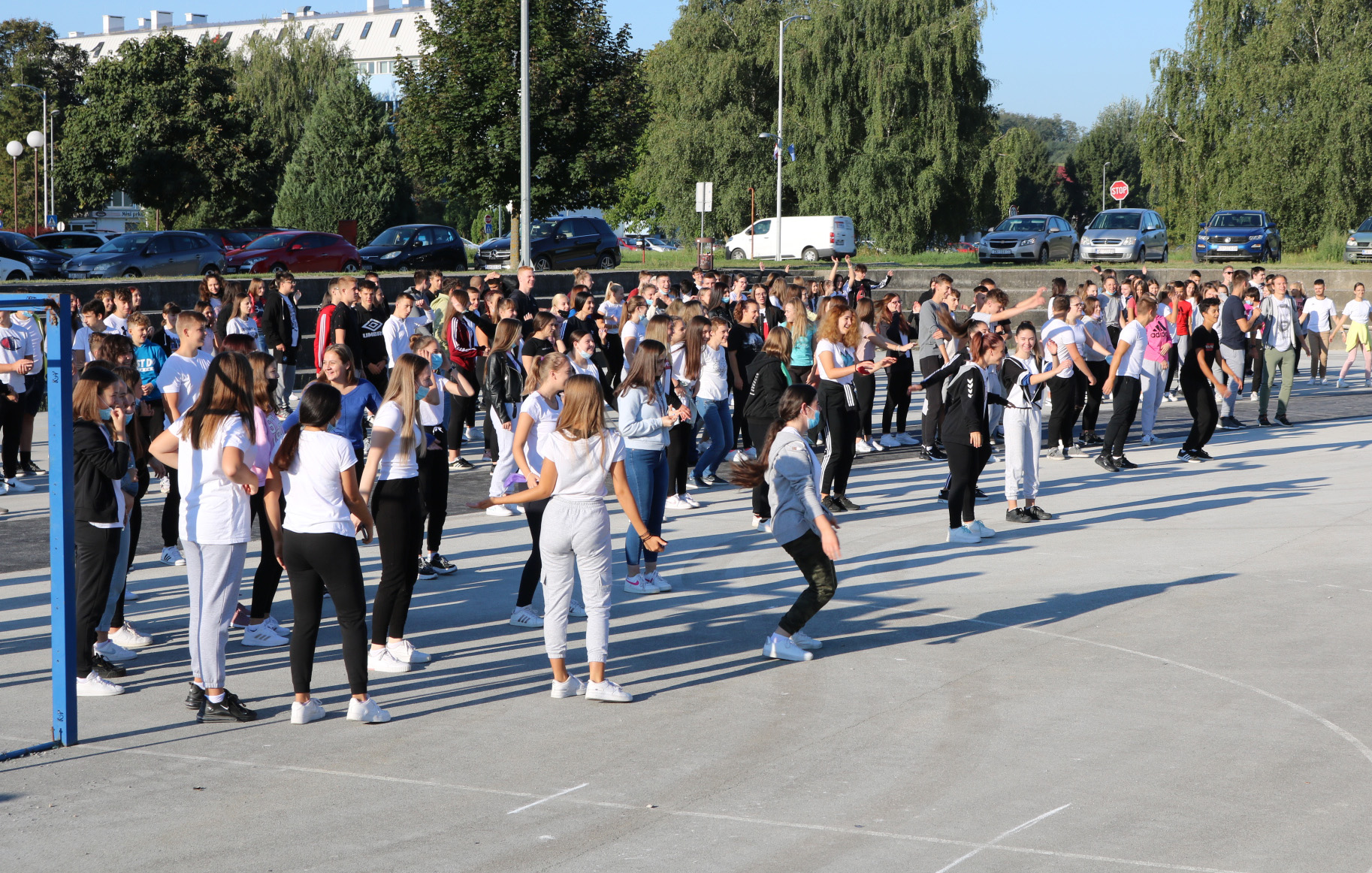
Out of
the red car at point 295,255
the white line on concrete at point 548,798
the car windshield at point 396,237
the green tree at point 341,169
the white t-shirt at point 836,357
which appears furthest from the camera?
the green tree at point 341,169

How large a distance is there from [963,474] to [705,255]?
20.7 m

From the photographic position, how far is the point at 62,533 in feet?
19.2

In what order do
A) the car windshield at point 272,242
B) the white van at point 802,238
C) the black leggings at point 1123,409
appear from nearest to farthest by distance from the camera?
the black leggings at point 1123,409, the car windshield at point 272,242, the white van at point 802,238

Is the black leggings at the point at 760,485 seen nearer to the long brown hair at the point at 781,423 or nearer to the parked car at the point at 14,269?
the long brown hair at the point at 781,423

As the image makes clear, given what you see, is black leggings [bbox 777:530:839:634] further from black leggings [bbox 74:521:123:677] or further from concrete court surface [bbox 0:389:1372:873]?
black leggings [bbox 74:521:123:677]

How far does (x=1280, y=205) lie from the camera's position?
4038 centimetres

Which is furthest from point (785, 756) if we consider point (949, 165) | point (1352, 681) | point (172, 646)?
point (949, 165)

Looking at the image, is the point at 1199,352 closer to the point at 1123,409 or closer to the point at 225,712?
the point at 1123,409

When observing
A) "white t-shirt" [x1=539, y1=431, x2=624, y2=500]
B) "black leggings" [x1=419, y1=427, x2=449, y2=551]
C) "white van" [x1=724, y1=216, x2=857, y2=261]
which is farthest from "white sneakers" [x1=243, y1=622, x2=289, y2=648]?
"white van" [x1=724, y1=216, x2=857, y2=261]

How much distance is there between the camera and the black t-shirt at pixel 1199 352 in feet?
47.8

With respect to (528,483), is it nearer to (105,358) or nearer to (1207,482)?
(105,358)

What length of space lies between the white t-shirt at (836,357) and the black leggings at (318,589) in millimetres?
5896

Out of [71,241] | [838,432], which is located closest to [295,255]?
[71,241]

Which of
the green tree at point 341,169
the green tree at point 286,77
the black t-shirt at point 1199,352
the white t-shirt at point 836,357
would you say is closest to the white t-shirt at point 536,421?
the white t-shirt at point 836,357
